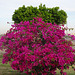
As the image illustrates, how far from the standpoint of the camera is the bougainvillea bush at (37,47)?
7.62m

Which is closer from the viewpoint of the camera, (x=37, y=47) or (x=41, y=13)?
(x=37, y=47)

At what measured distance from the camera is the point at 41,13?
20922 millimetres

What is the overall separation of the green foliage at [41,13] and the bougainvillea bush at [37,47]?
11.8m

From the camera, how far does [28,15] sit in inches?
813

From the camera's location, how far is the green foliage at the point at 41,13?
20703 mm

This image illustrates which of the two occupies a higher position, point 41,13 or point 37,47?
point 41,13

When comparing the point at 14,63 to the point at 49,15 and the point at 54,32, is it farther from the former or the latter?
the point at 49,15

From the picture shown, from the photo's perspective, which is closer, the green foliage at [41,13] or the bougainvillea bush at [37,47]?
the bougainvillea bush at [37,47]

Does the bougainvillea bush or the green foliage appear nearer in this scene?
the bougainvillea bush

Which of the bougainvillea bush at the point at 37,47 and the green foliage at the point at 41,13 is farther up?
the green foliage at the point at 41,13

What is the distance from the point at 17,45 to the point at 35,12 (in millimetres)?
13122

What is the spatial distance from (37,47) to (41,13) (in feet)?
44.3

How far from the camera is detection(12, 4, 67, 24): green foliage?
20703 millimetres

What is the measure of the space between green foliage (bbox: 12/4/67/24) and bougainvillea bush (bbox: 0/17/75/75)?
38.9 feet
